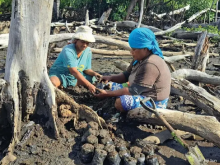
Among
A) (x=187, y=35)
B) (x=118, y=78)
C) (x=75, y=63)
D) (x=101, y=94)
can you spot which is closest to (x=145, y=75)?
(x=101, y=94)

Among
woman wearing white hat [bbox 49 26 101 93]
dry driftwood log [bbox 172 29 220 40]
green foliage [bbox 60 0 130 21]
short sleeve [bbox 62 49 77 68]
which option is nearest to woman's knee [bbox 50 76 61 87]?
woman wearing white hat [bbox 49 26 101 93]

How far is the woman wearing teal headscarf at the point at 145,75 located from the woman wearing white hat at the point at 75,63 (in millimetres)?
636

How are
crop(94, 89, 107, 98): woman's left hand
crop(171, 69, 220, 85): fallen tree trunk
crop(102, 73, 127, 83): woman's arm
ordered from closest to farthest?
crop(94, 89, 107, 98): woman's left hand → crop(102, 73, 127, 83): woman's arm → crop(171, 69, 220, 85): fallen tree trunk

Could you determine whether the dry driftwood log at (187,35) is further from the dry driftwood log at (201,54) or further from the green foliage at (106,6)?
the dry driftwood log at (201,54)

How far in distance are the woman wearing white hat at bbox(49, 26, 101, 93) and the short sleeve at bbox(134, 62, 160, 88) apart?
923 millimetres

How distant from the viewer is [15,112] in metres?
3.63

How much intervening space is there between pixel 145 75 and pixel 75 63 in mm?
1381

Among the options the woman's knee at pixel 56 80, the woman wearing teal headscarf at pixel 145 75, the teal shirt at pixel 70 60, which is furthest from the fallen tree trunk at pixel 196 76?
the woman's knee at pixel 56 80

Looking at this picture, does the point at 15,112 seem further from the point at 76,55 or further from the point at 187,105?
the point at 187,105

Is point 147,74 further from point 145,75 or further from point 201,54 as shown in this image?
point 201,54

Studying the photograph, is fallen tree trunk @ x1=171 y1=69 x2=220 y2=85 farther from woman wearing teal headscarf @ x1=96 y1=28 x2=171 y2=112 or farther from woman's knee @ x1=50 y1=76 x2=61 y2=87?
woman's knee @ x1=50 y1=76 x2=61 y2=87

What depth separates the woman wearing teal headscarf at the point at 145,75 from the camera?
12.6 feet

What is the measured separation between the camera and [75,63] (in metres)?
4.72

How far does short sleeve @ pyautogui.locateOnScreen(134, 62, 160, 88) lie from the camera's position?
3816mm
